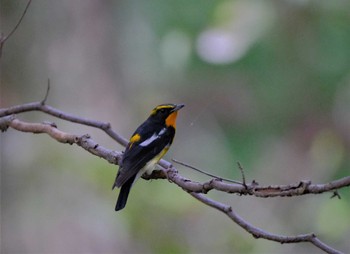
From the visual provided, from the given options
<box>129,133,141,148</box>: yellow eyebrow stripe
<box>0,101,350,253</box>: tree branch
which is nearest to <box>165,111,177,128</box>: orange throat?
<box>129,133,141,148</box>: yellow eyebrow stripe

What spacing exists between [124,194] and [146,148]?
275 millimetres

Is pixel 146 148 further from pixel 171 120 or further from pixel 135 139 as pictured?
pixel 171 120

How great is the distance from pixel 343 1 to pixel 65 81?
8.72 ft

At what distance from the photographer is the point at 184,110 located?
6.87 metres

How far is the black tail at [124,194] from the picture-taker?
141 inches

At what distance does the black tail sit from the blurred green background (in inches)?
71.5

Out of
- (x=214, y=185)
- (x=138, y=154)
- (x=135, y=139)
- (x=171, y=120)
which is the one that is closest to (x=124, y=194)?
(x=138, y=154)

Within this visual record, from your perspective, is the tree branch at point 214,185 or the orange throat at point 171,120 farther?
the orange throat at point 171,120

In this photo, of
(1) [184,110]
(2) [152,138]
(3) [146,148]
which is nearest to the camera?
(3) [146,148]

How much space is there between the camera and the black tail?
141 inches

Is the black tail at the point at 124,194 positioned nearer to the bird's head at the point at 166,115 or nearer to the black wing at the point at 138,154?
the black wing at the point at 138,154

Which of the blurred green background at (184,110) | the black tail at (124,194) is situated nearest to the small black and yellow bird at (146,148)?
Answer: the black tail at (124,194)

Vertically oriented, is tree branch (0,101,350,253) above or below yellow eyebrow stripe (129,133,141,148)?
above

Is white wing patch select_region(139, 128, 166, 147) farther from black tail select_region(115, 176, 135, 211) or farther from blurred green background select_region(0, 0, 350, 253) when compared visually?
blurred green background select_region(0, 0, 350, 253)
